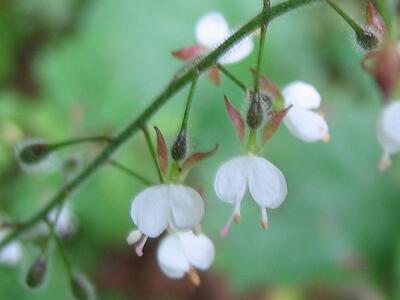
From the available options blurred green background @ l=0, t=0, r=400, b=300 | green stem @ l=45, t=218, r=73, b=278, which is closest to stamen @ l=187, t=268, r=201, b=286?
green stem @ l=45, t=218, r=73, b=278

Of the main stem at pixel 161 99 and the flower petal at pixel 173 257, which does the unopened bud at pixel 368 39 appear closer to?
the main stem at pixel 161 99

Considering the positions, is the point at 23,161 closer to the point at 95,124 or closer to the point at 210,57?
the point at 210,57

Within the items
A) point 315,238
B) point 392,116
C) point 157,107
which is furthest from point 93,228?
point 392,116

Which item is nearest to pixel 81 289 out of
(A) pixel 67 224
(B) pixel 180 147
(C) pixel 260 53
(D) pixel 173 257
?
(D) pixel 173 257

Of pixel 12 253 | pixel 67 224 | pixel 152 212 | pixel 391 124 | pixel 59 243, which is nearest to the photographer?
pixel 391 124

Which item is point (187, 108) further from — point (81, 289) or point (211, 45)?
point (81, 289)

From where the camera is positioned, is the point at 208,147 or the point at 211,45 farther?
the point at 208,147
